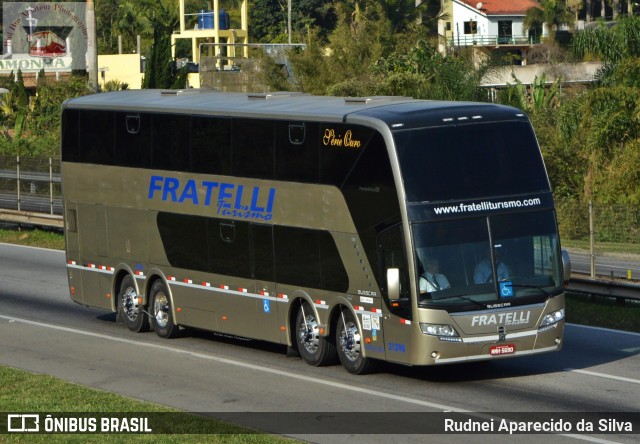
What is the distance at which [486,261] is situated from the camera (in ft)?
55.1

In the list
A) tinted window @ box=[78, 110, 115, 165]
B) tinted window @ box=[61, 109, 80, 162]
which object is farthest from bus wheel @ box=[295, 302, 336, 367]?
tinted window @ box=[61, 109, 80, 162]

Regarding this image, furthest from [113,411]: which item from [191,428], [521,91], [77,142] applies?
[521,91]

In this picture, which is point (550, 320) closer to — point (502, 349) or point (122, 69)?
point (502, 349)

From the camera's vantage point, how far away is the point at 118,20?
110 metres

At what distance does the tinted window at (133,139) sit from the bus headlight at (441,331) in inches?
282

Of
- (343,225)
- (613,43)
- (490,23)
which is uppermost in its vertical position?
(490,23)

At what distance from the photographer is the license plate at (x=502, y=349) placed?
16.8 metres

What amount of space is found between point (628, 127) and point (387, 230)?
2339cm

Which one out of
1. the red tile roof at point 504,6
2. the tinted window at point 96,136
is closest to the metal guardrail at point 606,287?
the tinted window at point 96,136

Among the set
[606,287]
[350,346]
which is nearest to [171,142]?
[350,346]

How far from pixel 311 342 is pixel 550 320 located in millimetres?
3596

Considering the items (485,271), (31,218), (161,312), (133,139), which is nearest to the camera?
(485,271)

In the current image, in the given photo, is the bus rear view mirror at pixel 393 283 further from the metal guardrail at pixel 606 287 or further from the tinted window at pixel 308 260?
the metal guardrail at pixel 606 287


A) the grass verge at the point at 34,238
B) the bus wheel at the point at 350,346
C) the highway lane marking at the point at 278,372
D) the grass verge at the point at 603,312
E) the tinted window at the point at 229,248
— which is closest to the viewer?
the highway lane marking at the point at 278,372
